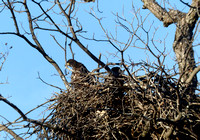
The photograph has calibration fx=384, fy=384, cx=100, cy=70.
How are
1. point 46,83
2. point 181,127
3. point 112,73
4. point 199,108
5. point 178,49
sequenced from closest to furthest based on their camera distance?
point 181,127 → point 199,108 → point 112,73 → point 46,83 → point 178,49

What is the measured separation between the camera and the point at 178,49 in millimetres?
7109

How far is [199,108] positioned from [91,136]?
160cm

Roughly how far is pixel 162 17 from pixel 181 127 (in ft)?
10.2

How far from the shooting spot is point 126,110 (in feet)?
19.0

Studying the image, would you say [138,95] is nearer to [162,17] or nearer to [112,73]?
[112,73]

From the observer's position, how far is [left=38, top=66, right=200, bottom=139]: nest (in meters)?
5.14

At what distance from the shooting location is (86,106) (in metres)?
5.73

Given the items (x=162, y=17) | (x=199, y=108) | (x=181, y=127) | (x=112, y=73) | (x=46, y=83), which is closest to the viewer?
(x=181, y=127)

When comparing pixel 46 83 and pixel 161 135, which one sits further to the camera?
pixel 46 83

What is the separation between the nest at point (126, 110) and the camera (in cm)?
514

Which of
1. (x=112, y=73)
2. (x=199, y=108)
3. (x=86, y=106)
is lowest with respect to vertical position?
(x=199, y=108)

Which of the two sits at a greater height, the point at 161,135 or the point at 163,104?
the point at 163,104

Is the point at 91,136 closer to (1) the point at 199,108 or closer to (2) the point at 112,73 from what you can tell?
(2) the point at 112,73

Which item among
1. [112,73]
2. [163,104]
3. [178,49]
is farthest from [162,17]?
[163,104]
